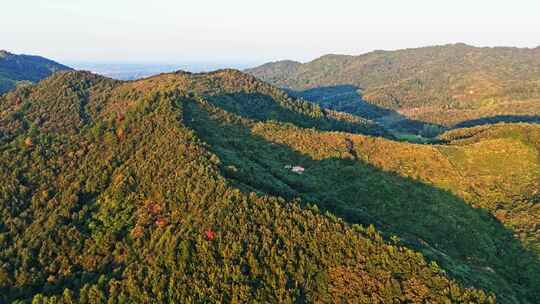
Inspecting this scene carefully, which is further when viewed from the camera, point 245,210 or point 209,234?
point 245,210

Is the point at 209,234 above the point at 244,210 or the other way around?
the other way around

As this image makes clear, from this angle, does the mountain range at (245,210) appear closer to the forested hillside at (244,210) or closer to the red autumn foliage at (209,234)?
the red autumn foliage at (209,234)

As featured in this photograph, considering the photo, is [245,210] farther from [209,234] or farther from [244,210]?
[209,234]

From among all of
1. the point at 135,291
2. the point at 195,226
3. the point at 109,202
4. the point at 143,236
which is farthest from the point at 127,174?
the point at 135,291

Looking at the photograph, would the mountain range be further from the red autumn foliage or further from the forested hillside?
the forested hillside

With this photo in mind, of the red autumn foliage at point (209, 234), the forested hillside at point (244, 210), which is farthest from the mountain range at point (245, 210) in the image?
the forested hillside at point (244, 210)

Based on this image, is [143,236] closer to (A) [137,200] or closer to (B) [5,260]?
(A) [137,200]

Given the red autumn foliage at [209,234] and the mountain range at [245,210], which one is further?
the red autumn foliage at [209,234]

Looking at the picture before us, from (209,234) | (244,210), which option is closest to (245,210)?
(244,210)

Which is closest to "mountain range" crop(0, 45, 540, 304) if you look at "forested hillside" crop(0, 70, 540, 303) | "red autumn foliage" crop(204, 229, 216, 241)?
"red autumn foliage" crop(204, 229, 216, 241)
